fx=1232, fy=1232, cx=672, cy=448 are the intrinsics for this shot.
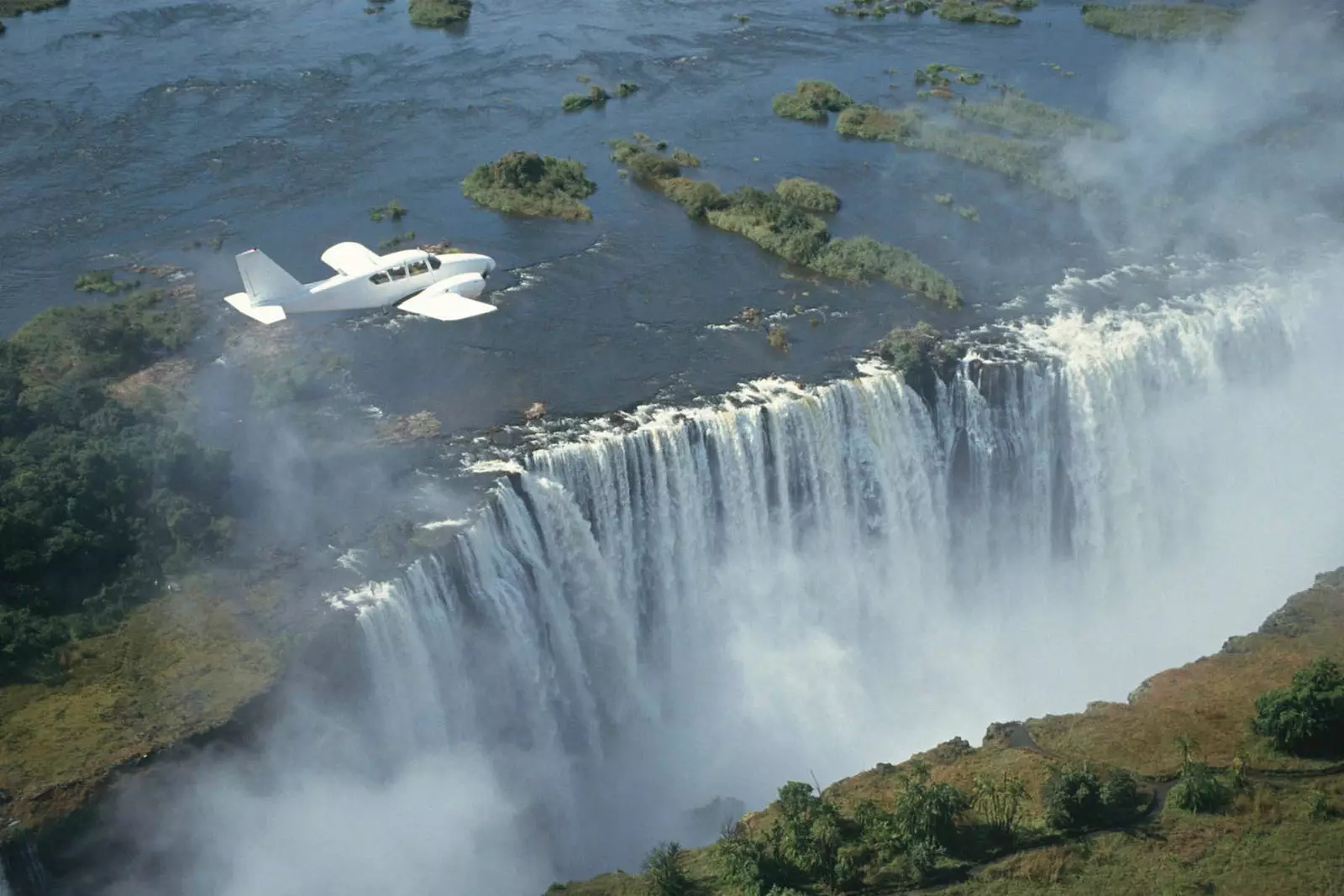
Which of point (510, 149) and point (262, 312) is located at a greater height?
point (510, 149)

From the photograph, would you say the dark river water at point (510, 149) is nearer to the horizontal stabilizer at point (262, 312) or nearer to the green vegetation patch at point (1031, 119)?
the green vegetation patch at point (1031, 119)

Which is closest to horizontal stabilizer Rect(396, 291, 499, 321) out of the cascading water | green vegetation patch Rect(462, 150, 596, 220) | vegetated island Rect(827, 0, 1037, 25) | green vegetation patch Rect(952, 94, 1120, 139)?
the cascading water

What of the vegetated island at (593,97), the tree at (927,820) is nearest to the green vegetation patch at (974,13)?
the vegetated island at (593,97)

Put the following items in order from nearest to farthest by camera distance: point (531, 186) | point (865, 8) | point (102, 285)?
1. point (102, 285)
2. point (531, 186)
3. point (865, 8)

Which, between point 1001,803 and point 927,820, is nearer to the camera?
point 927,820

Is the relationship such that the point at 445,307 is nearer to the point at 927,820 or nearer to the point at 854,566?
the point at 854,566

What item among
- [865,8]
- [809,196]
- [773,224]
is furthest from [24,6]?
[773,224]

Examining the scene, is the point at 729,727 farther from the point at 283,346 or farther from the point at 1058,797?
the point at 283,346
